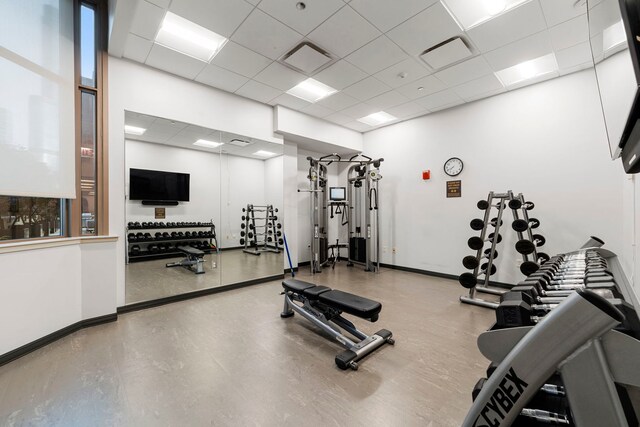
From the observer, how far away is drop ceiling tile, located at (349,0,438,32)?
2.55 m

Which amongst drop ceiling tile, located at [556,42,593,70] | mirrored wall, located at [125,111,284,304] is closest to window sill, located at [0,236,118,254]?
mirrored wall, located at [125,111,284,304]

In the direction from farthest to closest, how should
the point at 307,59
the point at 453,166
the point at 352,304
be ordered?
the point at 453,166 < the point at 307,59 < the point at 352,304

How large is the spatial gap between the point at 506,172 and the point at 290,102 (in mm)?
3990

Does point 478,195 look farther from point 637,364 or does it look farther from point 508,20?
point 637,364

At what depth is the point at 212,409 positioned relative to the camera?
175cm

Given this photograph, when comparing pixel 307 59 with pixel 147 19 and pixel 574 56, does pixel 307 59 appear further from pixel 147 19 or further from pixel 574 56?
pixel 574 56

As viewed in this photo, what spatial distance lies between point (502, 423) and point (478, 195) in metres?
4.76

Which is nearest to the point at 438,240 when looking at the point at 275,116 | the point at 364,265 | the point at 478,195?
the point at 478,195

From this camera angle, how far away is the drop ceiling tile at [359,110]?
5014 millimetres

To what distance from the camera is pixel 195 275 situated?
4.67 meters

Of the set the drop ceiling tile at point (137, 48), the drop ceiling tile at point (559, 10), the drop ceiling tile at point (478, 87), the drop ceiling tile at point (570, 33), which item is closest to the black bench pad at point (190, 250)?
the drop ceiling tile at point (137, 48)

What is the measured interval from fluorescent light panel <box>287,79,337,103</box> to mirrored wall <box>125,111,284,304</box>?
1.07m

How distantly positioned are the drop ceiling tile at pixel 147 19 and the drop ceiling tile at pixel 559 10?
3.88 m

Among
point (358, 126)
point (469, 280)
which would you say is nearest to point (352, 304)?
point (469, 280)
